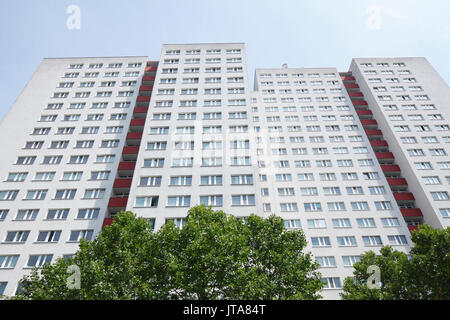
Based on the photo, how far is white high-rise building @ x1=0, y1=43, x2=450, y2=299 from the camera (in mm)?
32219

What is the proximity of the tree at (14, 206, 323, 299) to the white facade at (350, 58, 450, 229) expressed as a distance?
27.4 meters

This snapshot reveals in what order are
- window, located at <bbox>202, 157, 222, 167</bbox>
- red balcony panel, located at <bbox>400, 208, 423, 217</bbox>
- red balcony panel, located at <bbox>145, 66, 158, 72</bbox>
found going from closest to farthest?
window, located at <bbox>202, 157, 222, 167</bbox> → red balcony panel, located at <bbox>400, 208, 423, 217</bbox> → red balcony panel, located at <bbox>145, 66, 158, 72</bbox>

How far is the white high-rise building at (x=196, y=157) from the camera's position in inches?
1268

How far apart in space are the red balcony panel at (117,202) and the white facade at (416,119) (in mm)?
41211

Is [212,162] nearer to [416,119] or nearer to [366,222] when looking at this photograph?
[366,222]

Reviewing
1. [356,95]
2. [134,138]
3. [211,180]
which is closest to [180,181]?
[211,180]

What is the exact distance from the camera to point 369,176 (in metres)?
42.9

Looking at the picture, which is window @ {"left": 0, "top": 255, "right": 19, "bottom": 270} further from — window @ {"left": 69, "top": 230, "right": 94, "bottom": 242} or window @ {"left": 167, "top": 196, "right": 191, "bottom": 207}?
window @ {"left": 167, "top": 196, "right": 191, "bottom": 207}

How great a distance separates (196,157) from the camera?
117 feet

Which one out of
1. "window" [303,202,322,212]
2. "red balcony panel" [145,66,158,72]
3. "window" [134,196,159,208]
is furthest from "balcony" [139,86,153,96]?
"window" [303,202,322,212]

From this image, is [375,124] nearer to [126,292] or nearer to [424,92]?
[424,92]

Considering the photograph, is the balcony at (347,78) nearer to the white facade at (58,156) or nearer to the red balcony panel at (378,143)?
the red balcony panel at (378,143)

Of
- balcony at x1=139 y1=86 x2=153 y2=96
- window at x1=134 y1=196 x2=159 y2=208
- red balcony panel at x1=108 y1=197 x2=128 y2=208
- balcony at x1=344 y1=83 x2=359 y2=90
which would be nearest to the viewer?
window at x1=134 y1=196 x2=159 y2=208
